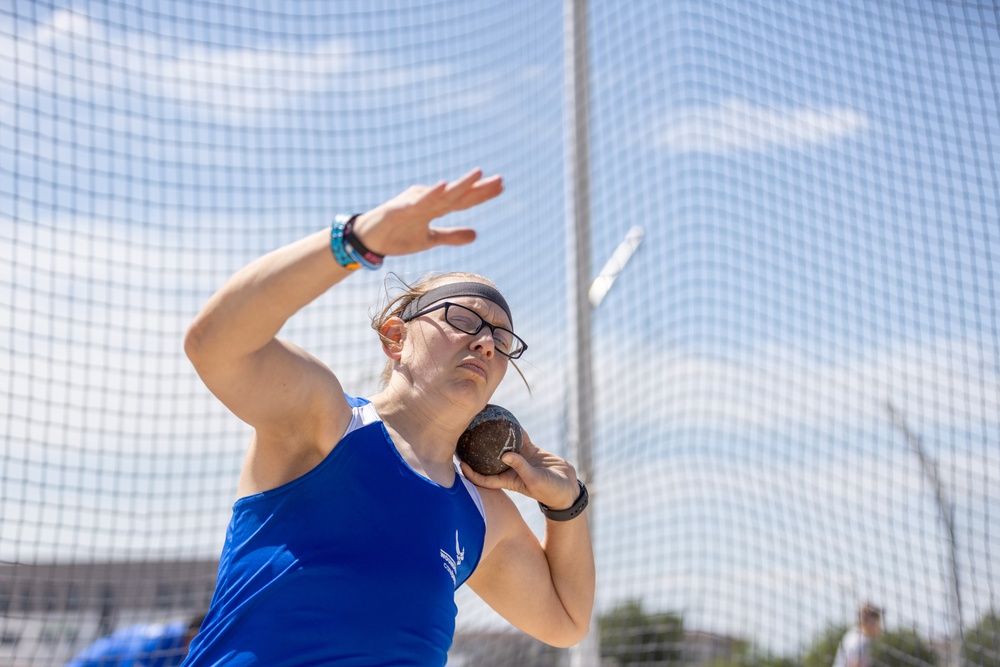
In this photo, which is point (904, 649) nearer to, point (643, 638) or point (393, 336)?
point (643, 638)

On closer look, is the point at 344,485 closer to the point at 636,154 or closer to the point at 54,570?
the point at 54,570

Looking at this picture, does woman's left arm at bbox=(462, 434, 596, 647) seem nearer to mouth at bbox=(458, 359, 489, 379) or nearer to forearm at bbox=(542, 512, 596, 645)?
forearm at bbox=(542, 512, 596, 645)

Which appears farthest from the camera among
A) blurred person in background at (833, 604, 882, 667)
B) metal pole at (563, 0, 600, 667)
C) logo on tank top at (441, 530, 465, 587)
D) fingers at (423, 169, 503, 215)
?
blurred person in background at (833, 604, 882, 667)

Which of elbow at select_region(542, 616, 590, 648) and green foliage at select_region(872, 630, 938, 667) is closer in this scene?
elbow at select_region(542, 616, 590, 648)

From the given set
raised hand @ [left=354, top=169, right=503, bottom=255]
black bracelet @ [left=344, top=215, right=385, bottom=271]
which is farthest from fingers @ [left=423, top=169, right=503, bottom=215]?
black bracelet @ [left=344, top=215, right=385, bottom=271]

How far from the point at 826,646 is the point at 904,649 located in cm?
236

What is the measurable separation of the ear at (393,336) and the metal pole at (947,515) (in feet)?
13.9

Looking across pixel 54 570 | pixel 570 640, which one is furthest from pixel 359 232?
pixel 54 570

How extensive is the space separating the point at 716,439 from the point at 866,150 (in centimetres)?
194

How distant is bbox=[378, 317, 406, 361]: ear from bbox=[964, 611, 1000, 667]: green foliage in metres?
4.28

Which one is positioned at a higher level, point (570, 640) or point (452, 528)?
point (452, 528)

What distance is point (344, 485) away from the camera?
1.90 m

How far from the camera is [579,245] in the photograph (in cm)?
604

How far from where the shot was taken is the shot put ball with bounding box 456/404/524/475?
230 cm
